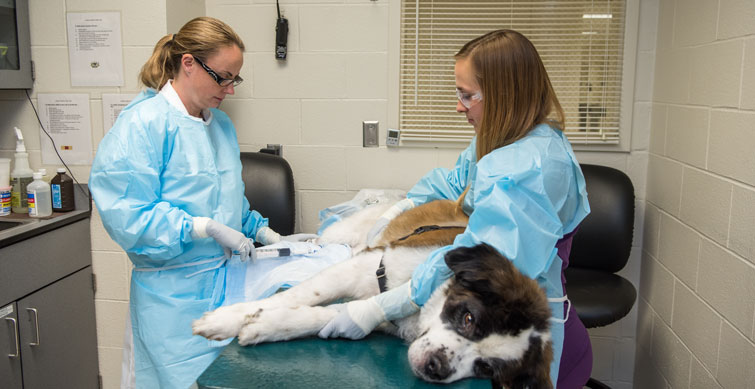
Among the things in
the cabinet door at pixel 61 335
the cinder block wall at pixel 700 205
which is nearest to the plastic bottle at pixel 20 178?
the cabinet door at pixel 61 335

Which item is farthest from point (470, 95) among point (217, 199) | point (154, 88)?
point (154, 88)

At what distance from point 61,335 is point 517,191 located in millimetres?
2440

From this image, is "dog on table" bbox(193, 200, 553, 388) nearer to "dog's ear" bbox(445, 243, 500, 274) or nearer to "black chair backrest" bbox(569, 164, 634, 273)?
"dog's ear" bbox(445, 243, 500, 274)

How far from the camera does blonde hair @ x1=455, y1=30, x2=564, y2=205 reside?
5.32 ft

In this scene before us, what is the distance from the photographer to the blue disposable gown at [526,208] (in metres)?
1.41

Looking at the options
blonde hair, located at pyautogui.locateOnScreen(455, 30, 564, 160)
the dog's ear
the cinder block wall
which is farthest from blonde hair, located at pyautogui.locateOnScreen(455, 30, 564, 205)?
the cinder block wall

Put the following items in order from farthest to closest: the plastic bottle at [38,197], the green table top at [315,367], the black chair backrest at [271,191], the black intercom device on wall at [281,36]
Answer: the black intercom device on wall at [281,36], the black chair backrest at [271,191], the plastic bottle at [38,197], the green table top at [315,367]

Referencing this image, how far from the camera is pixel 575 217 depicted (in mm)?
1663

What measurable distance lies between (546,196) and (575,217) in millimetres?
242

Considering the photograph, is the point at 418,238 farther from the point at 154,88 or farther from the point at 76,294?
the point at 76,294

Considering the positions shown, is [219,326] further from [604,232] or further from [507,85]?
[604,232]

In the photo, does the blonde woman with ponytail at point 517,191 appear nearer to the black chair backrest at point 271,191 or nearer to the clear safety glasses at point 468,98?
the clear safety glasses at point 468,98

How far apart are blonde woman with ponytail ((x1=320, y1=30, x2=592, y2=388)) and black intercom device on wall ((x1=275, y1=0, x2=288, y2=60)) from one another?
168 cm

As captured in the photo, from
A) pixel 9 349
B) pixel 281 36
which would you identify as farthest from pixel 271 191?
pixel 9 349
